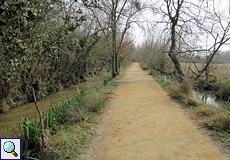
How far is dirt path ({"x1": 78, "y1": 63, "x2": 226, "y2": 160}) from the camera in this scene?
3.15 m

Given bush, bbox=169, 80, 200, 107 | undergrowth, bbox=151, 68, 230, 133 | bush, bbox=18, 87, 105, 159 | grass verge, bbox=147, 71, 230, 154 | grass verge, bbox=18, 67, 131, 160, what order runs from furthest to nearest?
bush, bbox=169, 80, 200, 107 → undergrowth, bbox=151, 68, 230, 133 → grass verge, bbox=147, 71, 230, 154 → bush, bbox=18, 87, 105, 159 → grass verge, bbox=18, 67, 131, 160

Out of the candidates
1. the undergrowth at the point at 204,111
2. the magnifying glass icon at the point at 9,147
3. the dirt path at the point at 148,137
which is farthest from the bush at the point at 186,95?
the magnifying glass icon at the point at 9,147

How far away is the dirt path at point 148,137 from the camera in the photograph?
124 inches

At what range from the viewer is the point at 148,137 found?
3883 millimetres

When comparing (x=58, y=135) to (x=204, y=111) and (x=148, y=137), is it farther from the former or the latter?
(x=204, y=111)

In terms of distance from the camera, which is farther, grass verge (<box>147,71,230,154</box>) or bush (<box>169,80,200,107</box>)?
bush (<box>169,80,200,107</box>)

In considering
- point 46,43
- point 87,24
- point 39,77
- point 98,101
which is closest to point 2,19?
point 46,43

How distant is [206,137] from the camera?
3814 mm

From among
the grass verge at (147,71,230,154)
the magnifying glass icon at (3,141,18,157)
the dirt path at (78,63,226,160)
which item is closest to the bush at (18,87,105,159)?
the magnifying glass icon at (3,141,18,157)

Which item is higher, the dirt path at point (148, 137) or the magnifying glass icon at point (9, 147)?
the magnifying glass icon at point (9, 147)

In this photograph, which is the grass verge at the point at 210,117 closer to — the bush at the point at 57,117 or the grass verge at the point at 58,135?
the grass verge at the point at 58,135

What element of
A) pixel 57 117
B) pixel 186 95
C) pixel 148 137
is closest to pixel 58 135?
pixel 57 117

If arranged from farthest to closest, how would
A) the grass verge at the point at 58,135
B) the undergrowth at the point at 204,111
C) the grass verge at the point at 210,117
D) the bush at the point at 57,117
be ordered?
the undergrowth at the point at 204,111, the grass verge at the point at 210,117, the bush at the point at 57,117, the grass verge at the point at 58,135

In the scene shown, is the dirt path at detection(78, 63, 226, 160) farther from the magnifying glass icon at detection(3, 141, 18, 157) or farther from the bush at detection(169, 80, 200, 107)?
the magnifying glass icon at detection(3, 141, 18, 157)
